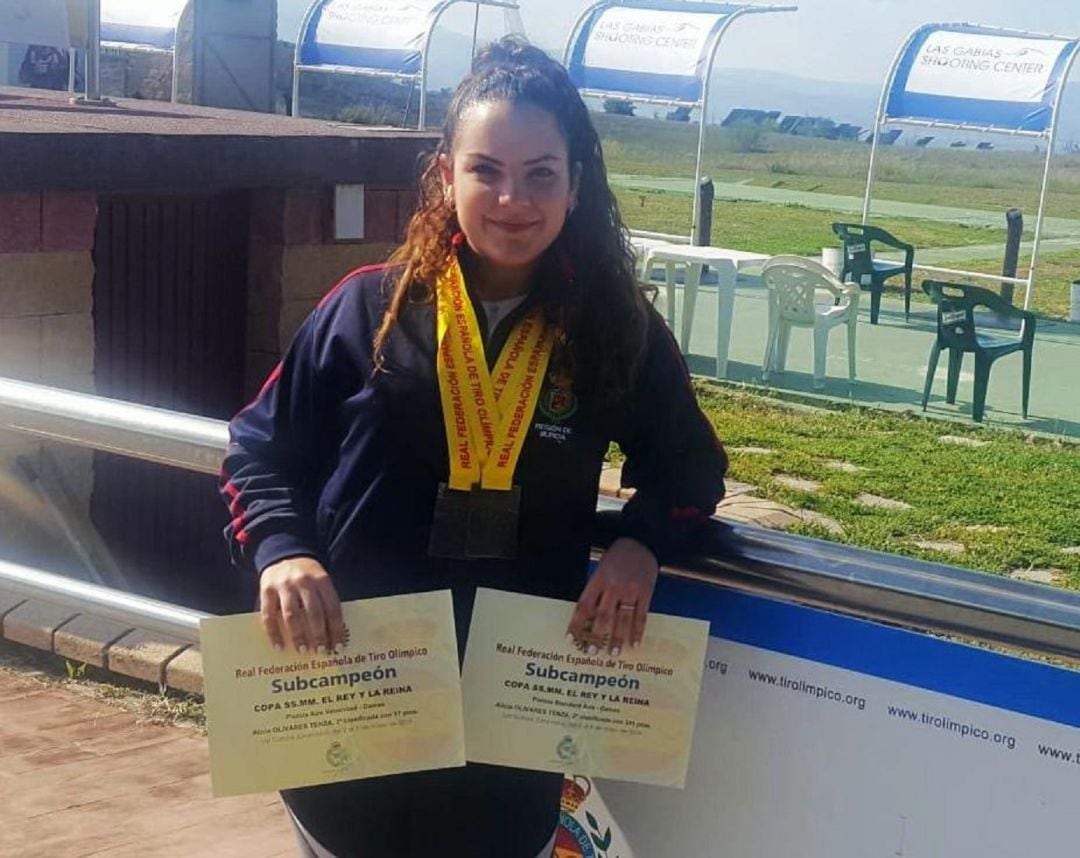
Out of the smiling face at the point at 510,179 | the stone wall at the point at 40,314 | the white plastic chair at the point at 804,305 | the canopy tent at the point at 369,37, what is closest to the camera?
the smiling face at the point at 510,179

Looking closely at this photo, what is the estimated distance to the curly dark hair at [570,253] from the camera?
2109 millimetres

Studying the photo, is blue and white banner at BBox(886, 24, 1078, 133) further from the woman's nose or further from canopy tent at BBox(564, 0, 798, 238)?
the woman's nose

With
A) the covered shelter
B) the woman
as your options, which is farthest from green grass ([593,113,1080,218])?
the woman

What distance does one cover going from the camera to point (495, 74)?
6.90ft

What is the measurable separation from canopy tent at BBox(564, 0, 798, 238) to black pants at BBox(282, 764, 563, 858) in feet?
45.7

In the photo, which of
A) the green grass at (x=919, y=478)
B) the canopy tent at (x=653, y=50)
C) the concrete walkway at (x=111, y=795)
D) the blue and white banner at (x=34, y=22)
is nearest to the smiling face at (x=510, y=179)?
the concrete walkway at (x=111, y=795)

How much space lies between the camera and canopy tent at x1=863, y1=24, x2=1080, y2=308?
1444 centimetres

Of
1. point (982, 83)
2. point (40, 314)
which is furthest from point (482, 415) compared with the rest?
point (982, 83)

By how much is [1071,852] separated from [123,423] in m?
1.69

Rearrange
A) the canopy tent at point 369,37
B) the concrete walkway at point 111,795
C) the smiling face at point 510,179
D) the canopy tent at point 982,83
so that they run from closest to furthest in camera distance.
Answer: the smiling face at point 510,179 < the concrete walkway at point 111,795 < the canopy tent at point 982,83 < the canopy tent at point 369,37

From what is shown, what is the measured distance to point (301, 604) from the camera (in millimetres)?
2133

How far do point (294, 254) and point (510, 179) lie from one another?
4077 mm

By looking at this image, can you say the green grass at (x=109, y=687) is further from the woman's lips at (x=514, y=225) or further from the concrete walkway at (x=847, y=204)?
the concrete walkway at (x=847, y=204)

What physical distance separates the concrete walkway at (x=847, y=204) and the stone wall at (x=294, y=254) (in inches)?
870
